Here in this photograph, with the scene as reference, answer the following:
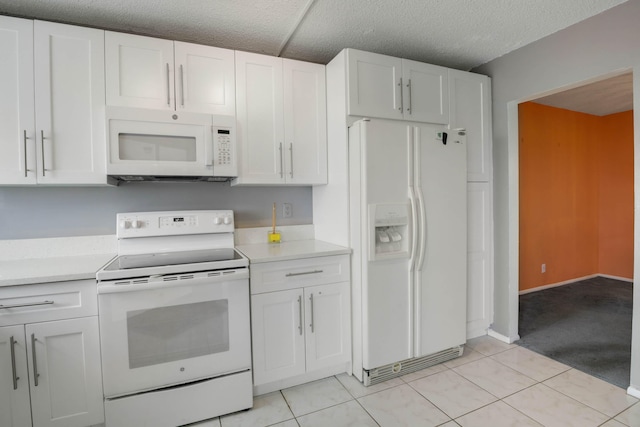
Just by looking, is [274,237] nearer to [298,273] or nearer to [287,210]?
[287,210]

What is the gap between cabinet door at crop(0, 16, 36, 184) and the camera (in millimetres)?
1719

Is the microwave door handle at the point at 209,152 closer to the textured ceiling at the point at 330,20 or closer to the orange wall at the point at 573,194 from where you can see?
the textured ceiling at the point at 330,20

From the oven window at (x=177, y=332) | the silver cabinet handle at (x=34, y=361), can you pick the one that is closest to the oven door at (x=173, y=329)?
the oven window at (x=177, y=332)

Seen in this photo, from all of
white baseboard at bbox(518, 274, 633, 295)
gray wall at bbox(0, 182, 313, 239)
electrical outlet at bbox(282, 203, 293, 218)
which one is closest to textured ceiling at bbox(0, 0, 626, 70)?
gray wall at bbox(0, 182, 313, 239)

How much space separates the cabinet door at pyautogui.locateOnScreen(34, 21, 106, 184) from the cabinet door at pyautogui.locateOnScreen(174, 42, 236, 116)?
43 centimetres

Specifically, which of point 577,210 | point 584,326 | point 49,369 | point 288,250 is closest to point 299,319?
point 288,250

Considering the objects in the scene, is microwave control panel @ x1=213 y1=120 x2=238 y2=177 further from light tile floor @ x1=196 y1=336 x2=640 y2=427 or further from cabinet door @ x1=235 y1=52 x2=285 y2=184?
light tile floor @ x1=196 y1=336 x2=640 y2=427

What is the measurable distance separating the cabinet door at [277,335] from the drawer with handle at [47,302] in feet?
2.74

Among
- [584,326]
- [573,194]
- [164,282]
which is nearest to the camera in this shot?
[164,282]

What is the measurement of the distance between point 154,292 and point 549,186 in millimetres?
4565

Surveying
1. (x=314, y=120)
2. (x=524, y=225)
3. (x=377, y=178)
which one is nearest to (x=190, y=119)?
(x=314, y=120)

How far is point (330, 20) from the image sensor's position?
6.75 ft

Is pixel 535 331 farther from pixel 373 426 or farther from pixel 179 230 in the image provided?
pixel 179 230

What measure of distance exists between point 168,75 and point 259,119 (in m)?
0.61
